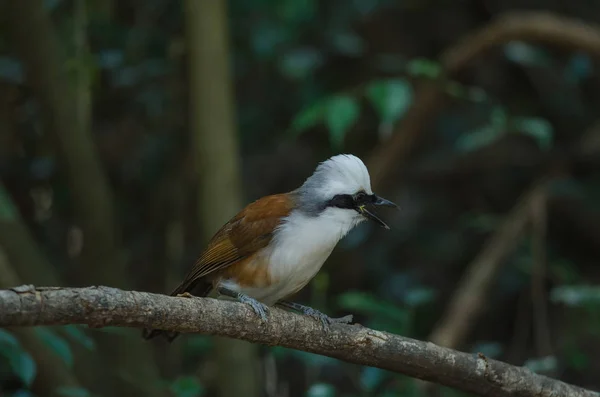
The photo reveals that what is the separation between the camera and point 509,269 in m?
6.00

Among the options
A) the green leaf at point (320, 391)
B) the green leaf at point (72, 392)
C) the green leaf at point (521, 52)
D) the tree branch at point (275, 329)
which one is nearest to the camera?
the tree branch at point (275, 329)

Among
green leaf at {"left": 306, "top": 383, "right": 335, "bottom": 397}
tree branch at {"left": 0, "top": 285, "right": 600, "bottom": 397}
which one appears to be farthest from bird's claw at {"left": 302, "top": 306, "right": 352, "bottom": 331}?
green leaf at {"left": 306, "top": 383, "right": 335, "bottom": 397}

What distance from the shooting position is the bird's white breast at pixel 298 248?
3232mm

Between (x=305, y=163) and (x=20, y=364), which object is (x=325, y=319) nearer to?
(x=20, y=364)

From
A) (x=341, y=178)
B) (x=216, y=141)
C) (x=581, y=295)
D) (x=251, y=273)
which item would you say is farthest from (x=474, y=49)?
(x=251, y=273)

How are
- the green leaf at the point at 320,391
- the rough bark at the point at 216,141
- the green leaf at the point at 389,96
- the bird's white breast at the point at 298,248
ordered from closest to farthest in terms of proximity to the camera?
the bird's white breast at the point at 298,248
the green leaf at the point at 320,391
the green leaf at the point at 389,96
the rough bark at the point at 216,141

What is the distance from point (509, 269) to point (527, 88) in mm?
1501

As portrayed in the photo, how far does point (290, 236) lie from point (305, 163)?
123 inches

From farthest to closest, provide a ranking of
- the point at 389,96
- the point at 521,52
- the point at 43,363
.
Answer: the point at 521,52 < the point at 389,96 < the point at 43,363

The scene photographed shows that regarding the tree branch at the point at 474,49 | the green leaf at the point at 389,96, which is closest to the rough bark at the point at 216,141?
the green leaf at the point at 389,96

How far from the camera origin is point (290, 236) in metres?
3.27

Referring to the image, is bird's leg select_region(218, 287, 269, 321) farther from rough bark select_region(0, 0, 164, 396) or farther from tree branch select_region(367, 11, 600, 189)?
tree branch select_region(367, 11, 600, 189)

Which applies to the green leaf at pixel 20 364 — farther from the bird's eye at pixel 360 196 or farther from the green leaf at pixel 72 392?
the bird's eye at pixel 360 196

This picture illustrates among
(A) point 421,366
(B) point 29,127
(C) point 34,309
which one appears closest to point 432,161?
(B) point 29,127
